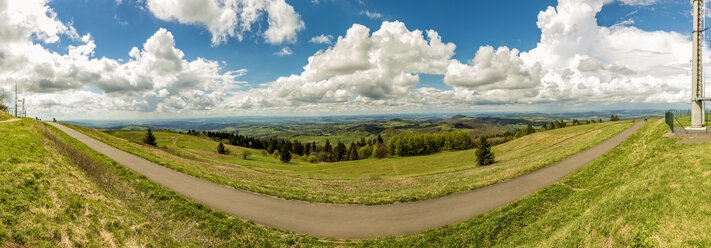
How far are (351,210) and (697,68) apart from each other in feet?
114

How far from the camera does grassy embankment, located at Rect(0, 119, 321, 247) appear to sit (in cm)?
710

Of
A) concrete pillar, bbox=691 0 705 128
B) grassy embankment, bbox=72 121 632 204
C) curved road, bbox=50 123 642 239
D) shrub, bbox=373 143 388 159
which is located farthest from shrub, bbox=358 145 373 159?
concrete pillar, bbox=691 0 705 128

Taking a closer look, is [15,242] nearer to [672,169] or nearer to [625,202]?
[625,202]

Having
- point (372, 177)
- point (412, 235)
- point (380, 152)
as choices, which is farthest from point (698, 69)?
point (380, 152)

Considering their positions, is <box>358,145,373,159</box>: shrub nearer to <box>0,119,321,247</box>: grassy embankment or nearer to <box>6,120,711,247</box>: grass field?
<box>6,120,711,247</box>: grass field

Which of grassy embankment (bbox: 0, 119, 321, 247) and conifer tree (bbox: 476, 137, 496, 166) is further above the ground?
grassy embankment (bbox: 0, 119, 321, 247)

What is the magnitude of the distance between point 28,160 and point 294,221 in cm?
1405

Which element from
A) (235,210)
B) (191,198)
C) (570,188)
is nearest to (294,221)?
(235,210)

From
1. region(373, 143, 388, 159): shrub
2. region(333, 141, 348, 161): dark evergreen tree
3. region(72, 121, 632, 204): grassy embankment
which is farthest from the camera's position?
region(333, 141, 348, 161): dark evergreen tree

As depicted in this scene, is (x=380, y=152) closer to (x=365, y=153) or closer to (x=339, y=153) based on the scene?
(x=365, y=153)

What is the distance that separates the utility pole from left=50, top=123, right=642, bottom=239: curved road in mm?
17877

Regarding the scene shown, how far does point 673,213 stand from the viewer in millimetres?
7453

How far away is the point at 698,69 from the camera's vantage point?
21.8 metres

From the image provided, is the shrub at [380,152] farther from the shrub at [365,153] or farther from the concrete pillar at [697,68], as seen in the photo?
the concrete pillar at [697,68]
